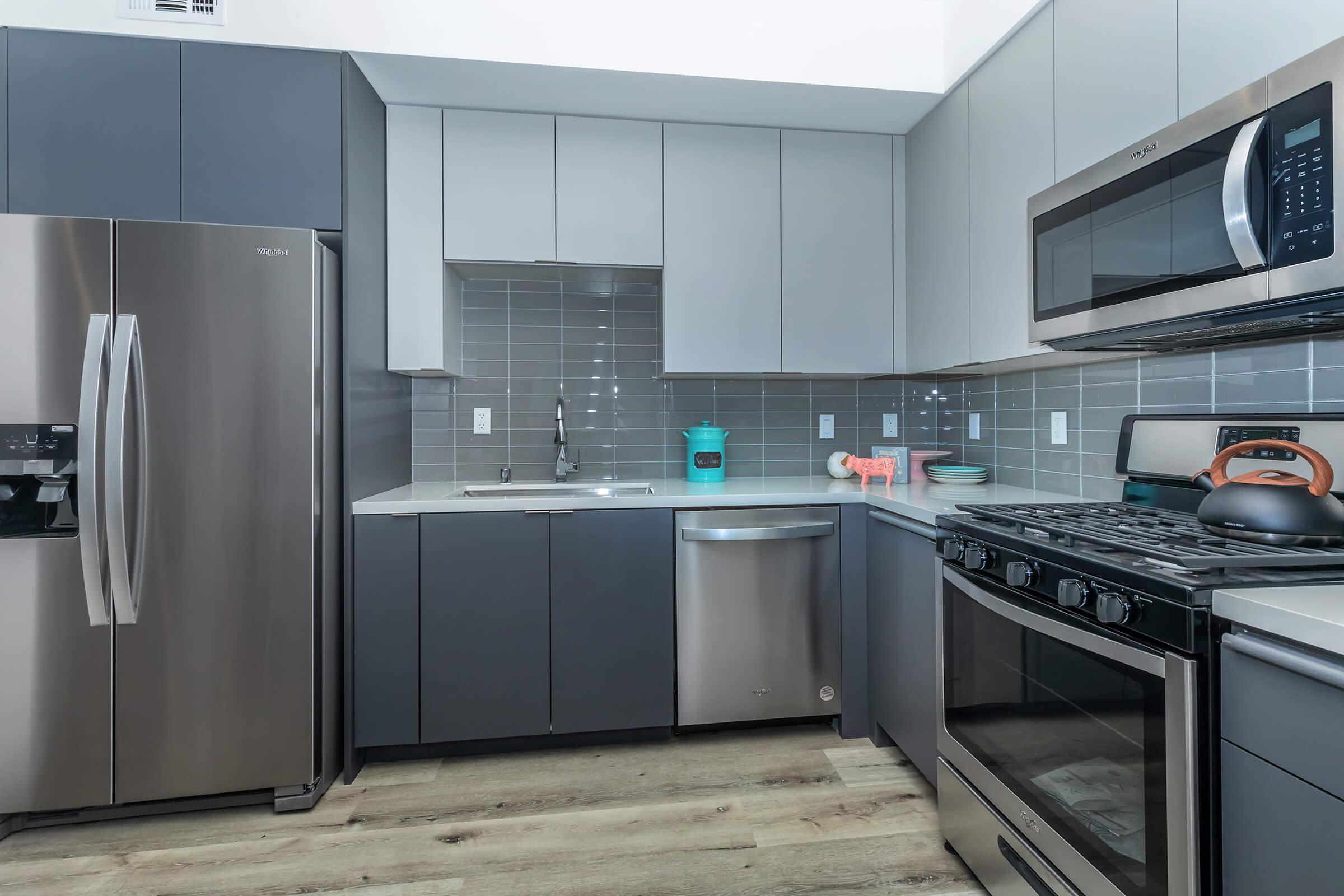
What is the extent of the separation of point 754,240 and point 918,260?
2.13ft

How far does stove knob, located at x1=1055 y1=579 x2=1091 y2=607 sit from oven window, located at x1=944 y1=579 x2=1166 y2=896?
0.33 ft

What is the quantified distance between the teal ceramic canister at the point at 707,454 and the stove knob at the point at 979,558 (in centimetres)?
133

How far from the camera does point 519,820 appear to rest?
1.83 metres

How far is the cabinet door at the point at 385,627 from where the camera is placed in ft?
6.73

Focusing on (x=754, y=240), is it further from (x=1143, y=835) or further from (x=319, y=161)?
(x=1143, y=835)

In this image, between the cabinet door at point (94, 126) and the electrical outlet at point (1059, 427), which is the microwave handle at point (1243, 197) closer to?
the electrical outlet at point (1059, 427)

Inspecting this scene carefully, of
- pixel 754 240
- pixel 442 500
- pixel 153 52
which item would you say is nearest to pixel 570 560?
pixel 442 500

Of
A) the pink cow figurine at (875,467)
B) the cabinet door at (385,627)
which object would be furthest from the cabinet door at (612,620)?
the pink cow figurine at (875,467)

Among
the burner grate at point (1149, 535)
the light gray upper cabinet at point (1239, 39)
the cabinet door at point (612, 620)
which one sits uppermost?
the light gray upper cabinet at point (1239, 39)

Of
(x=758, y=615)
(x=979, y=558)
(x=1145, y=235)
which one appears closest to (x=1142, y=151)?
(x=1145, y=235)

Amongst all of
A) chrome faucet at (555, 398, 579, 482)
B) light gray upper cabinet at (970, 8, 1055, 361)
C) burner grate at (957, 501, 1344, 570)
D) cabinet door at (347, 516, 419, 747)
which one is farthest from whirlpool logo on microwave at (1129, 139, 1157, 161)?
cabinet door at (347, 516, 419, 747)

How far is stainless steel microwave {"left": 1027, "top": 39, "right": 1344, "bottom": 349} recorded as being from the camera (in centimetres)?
101

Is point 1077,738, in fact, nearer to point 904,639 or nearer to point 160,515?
Result: point 904,639

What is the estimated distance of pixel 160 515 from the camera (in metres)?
1.77
